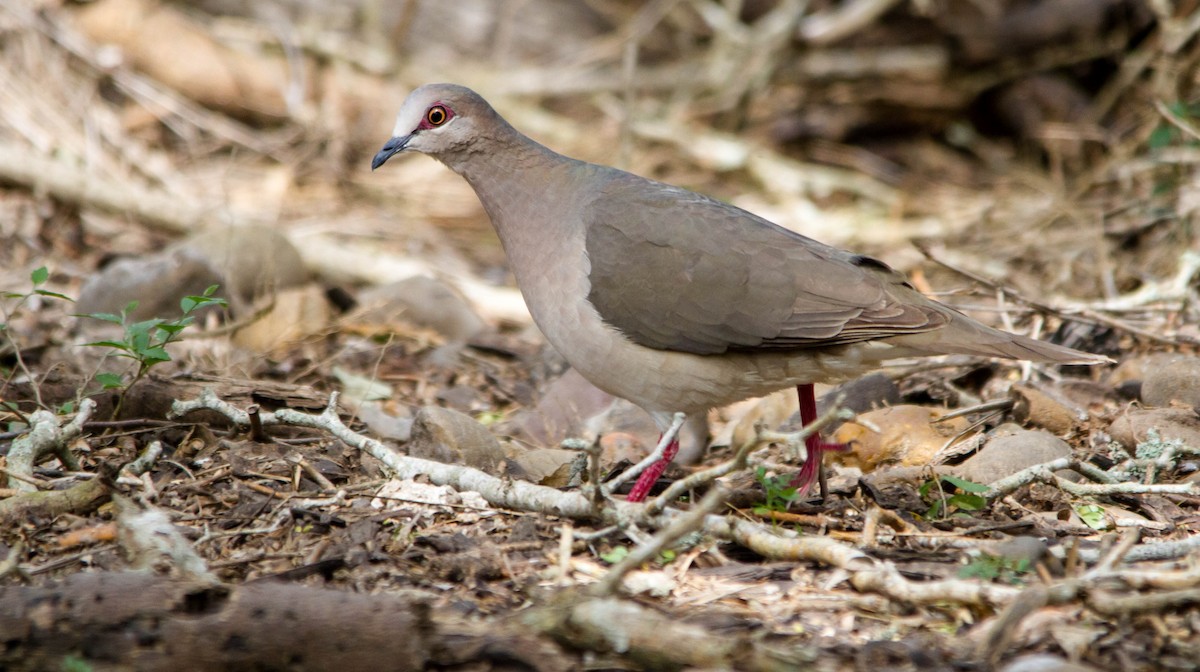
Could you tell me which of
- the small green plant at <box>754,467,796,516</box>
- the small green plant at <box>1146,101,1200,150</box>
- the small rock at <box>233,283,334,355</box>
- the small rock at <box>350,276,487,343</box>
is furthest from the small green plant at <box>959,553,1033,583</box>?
the small rock at <box>350,276,487,343</box>

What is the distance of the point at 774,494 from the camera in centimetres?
371

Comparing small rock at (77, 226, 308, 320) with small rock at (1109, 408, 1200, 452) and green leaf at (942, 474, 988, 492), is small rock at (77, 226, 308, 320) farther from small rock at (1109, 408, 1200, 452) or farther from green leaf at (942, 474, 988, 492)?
small rock at (1109, 408, 1200, 452)

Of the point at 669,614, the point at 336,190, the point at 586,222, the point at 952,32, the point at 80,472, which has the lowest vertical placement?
the point at 669,614

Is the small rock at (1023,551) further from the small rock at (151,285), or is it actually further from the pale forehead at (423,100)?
the small rock at (151,285)

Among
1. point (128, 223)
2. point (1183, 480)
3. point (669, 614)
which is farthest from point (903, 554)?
point (128, 223)

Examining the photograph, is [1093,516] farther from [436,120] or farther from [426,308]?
[426,308]

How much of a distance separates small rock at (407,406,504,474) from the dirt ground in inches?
0.6

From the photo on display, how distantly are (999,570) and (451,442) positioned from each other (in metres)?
1.94

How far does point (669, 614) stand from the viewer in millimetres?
3148

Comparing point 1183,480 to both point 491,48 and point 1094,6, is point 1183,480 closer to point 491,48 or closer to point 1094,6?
point 1094,6

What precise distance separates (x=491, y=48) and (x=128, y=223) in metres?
3.78

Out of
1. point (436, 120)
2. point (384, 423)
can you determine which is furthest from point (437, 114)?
point (384, 423)

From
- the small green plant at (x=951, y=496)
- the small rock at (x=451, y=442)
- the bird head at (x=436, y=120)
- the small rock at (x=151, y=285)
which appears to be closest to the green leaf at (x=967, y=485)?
the small green plant at (x=951, y=496)

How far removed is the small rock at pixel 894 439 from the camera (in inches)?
182
